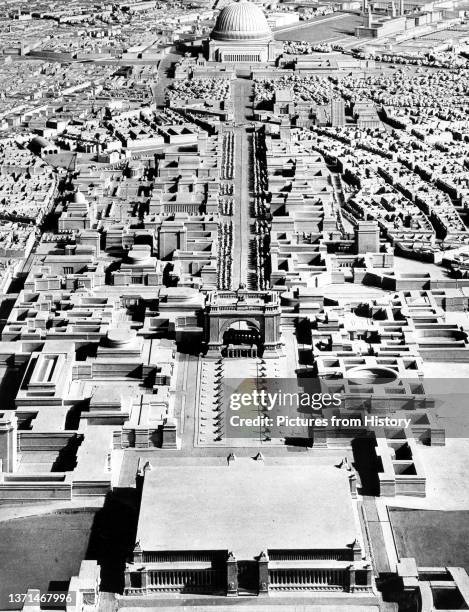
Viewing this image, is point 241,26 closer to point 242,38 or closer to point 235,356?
point 242,38

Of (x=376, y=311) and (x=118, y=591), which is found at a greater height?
(x=376, y=311)

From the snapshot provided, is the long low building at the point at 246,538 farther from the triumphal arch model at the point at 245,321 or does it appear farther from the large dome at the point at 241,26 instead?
the large dome at the point at 241,26

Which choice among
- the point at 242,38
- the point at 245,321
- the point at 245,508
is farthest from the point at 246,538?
the point at 242,38

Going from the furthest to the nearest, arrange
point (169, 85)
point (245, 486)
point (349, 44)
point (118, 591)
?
point (349, 44) → point (169, 85) → point (245, 486) → point (118, 591)

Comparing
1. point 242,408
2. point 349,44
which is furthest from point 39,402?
point 349,44

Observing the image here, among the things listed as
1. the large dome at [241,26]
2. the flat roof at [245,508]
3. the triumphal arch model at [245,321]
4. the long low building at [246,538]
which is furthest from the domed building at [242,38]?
the long low building at [246,538]

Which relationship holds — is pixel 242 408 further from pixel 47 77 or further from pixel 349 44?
pixel 349 44

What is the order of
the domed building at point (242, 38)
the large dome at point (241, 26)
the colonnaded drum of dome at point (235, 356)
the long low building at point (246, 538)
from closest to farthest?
1. the long low building at point (246, 538)
2. the colonnaded drum of dome at point (235, 356)
3. the domed building at point (242, 38)
4. the large dome at point (241, 26)
